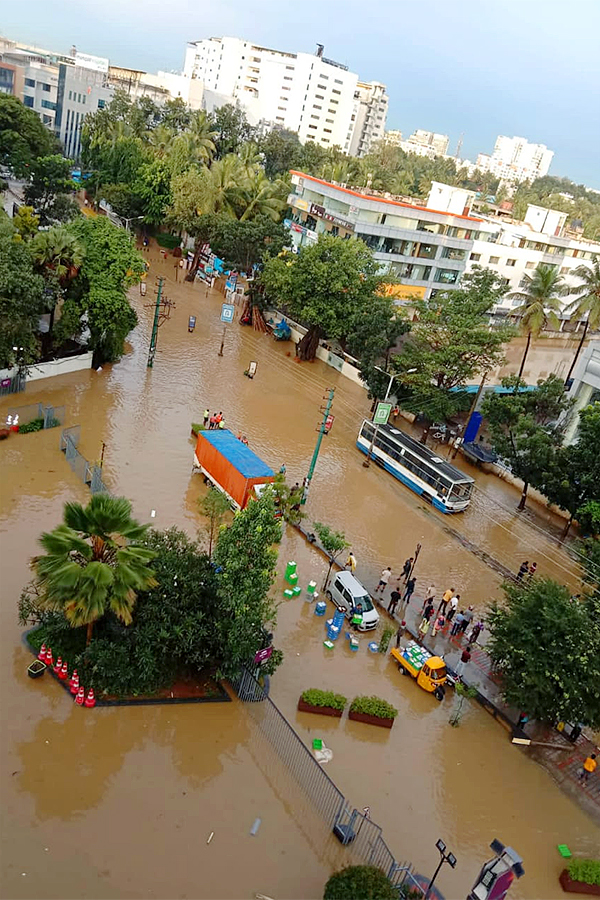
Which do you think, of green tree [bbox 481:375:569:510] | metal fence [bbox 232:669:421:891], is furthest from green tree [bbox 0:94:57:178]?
metal fence [bbox 232:669:421:891]

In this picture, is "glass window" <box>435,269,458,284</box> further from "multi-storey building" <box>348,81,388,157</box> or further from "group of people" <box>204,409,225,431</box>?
"multi-storey building" <box>348,81,388,157</box>

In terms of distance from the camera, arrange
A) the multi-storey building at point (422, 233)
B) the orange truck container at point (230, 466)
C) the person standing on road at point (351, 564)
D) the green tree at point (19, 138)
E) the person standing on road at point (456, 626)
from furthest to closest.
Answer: the green tree at point (19, 138), the multi-storey building at point (422, 233), the orange truck container at point (230, 466), the person standing on road at point (351, 564), the person standing on road at point (456, 626)

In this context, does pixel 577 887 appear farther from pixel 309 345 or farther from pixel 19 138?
pixel 19 138

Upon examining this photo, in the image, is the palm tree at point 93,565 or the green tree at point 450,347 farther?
the green tree at point 450,347

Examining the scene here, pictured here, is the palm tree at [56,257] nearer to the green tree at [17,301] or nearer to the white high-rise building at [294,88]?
the green tree at [17,301]

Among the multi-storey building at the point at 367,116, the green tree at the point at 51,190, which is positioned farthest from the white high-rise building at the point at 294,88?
the green tree at the point at 51,190

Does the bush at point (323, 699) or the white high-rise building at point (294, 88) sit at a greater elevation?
the white high-rise building at point (294, 88)
